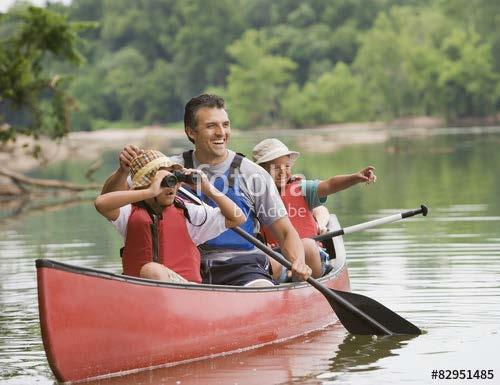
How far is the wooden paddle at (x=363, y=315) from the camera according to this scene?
8961 mm

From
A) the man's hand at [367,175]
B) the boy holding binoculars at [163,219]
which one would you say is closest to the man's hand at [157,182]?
the boy holding binoculars at [163,219]

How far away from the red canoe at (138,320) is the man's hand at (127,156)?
713 mm

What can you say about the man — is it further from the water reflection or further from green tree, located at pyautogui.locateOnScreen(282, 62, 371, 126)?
green tree, located at pyautogui.locateOnScreen(282, 62, 371, 126)

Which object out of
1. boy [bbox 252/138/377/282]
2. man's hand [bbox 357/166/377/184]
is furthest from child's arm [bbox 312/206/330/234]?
man's hand [bbox 357/166/377/184]

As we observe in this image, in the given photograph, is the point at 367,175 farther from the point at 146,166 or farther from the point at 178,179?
the point at 146,166

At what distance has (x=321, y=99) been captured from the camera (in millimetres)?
93500

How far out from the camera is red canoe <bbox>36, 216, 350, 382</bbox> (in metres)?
7.12

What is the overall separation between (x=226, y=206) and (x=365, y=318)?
1.73 metres

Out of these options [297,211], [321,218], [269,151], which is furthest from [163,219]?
[321,218]

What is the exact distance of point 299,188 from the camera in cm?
1004

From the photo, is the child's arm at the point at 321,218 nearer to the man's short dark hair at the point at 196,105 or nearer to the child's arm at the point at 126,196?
the man's short dark hair at the point at 196,105

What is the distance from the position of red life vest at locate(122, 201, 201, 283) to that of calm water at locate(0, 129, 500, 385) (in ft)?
2.18

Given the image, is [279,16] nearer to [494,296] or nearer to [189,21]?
[189,21]

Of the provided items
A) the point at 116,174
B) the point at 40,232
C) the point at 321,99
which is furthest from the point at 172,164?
the point at 321,99
